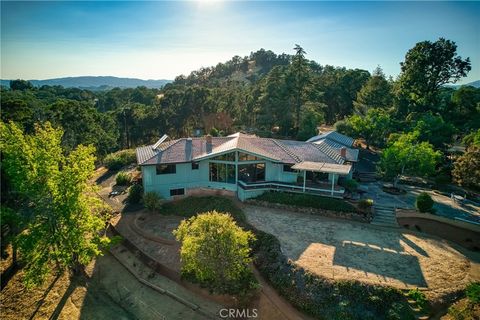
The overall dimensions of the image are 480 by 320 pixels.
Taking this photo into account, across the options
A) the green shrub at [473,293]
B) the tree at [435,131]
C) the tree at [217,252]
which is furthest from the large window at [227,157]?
the tree at [435,131]

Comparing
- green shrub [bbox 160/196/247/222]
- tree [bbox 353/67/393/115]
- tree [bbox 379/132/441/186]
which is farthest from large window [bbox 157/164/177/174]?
tree [bbox 353/67/393/115]

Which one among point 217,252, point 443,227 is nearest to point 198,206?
point 217,252

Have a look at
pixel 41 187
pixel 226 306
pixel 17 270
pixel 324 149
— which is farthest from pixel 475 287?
pixel 17 270

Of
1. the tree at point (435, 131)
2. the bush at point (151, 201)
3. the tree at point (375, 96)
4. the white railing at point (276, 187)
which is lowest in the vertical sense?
the bush at point (151, 201)

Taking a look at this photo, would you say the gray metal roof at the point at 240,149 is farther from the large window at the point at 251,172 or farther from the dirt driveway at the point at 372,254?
the dirt driveway at the point at 372,254

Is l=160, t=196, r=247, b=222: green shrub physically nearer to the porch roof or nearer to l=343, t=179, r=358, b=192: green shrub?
the porch roof

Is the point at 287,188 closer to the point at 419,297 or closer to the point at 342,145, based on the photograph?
the point at 342,145
